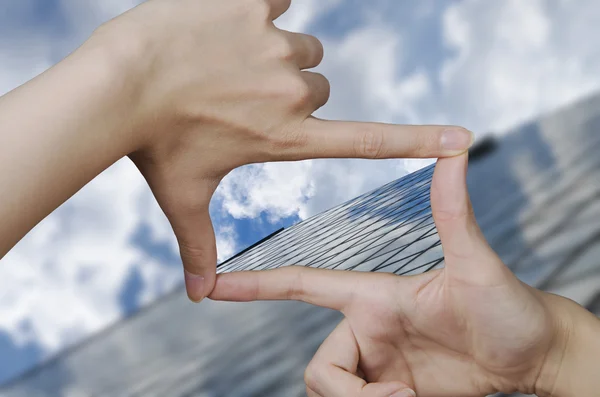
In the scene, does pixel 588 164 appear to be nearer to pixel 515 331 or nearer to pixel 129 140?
pixel 515 331

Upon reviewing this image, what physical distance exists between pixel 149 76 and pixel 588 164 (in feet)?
13.8

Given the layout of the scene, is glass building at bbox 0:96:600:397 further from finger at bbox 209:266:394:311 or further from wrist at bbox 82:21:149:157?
wrist at bbox 82:21:149:157

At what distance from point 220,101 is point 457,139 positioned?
413 mm

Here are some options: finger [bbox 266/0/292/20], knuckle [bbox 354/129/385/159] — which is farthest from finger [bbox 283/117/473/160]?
finger [bbox 266/0/292/20]

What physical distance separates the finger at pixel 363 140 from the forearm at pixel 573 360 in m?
0.36

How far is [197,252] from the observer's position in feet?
3.76

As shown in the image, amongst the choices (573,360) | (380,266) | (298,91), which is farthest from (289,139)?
(380,266)

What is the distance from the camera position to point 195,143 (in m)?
1.00

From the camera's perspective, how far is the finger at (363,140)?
2.96 ft

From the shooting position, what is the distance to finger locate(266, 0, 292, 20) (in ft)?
3.42

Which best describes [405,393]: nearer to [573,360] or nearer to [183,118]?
[573,360]

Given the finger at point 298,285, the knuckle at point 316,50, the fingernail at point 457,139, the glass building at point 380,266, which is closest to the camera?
the fingernail at point 457,139

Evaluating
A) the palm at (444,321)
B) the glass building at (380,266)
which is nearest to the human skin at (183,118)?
the palm at (444,321)

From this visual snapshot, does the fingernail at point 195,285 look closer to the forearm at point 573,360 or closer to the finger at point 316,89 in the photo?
the finger at point 316,89
